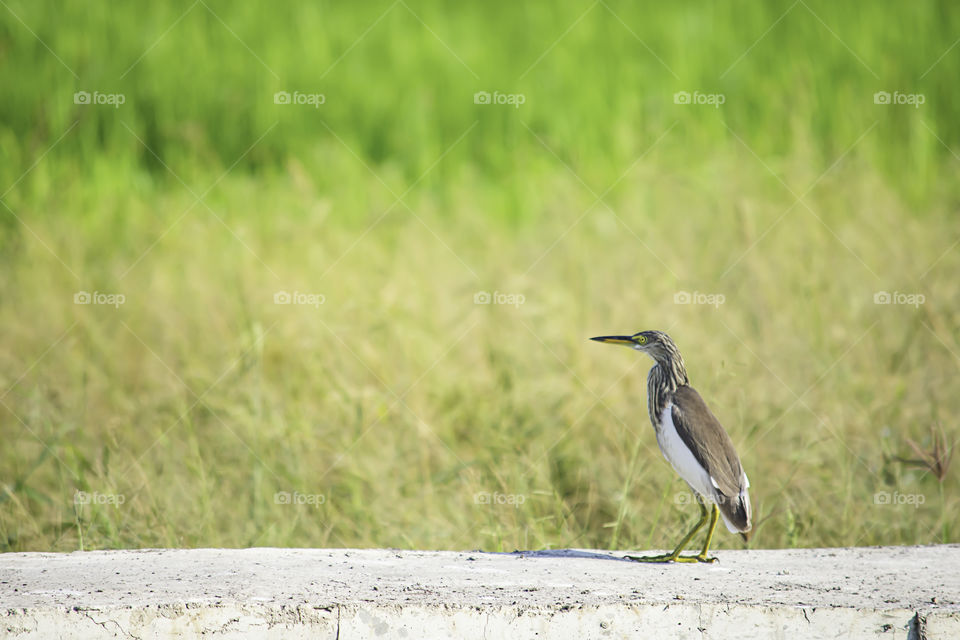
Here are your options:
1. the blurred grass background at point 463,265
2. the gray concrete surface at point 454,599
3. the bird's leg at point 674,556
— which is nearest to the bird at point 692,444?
the bird's leg at point 674,556

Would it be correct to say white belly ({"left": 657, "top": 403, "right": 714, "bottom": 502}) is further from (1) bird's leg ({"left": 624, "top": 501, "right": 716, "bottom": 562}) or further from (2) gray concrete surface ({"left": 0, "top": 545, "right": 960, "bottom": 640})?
(2) gray concrete surface ({"left": 0, "top": 545, "right": 960, "bottom": 640})

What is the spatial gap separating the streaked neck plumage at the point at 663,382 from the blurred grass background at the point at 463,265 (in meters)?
0.64

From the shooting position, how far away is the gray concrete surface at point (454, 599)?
2.52 meters

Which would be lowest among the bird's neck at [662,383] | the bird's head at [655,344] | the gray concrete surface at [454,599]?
the gray concrete surface at [454,599]

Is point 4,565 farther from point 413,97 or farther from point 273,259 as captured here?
point 413,97

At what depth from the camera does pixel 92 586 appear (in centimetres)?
273

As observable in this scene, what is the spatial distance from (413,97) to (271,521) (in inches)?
199

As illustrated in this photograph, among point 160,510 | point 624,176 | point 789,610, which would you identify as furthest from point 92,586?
point 624,176

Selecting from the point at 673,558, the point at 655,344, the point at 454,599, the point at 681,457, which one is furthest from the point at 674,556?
the point at 454,599

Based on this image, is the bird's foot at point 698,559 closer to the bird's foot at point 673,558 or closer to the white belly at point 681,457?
the bird's foot at point 673,558

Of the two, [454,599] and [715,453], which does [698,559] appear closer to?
[715,453]

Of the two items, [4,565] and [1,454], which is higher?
[1,454]

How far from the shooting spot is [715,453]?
3053 millimetres

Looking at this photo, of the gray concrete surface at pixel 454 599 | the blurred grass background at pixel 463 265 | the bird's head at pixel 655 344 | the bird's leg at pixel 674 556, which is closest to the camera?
the gray concrete surface at pixel 454 599
